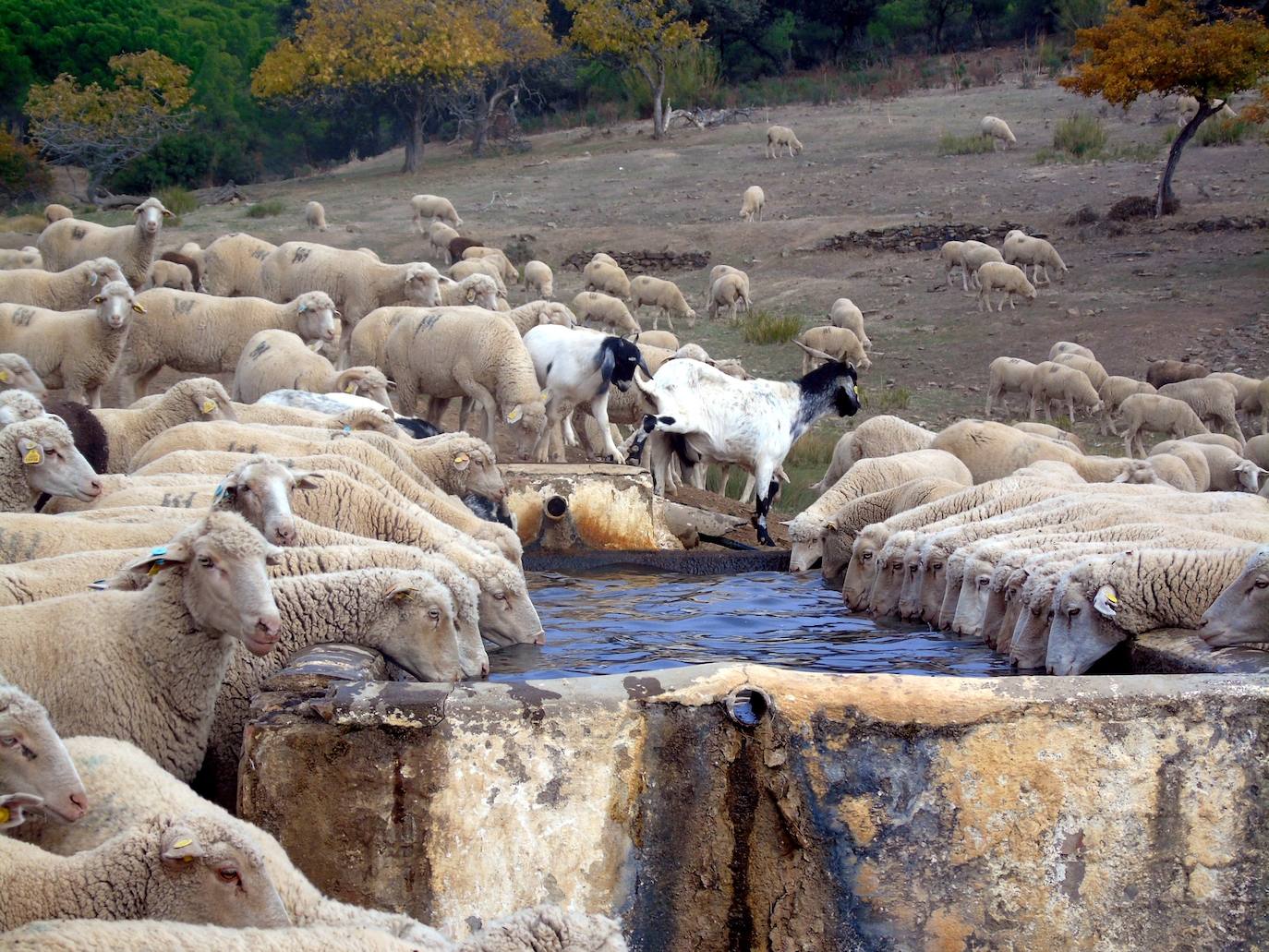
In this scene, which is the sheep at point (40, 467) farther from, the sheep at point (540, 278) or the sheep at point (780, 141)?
the sheep at point (780, 141)

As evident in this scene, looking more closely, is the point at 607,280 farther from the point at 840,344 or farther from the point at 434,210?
the point at 434,210

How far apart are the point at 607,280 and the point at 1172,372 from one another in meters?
10.4

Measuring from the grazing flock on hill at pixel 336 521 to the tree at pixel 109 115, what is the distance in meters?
25.7

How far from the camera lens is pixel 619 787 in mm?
4570

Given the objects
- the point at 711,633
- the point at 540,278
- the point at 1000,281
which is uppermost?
the point at 1000,281

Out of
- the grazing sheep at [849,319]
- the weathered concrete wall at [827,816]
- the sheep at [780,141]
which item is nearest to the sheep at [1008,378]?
the grazing sheep at [849,319]

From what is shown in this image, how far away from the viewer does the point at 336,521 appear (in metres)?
7.53

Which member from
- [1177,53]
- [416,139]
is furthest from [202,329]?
[416,139]

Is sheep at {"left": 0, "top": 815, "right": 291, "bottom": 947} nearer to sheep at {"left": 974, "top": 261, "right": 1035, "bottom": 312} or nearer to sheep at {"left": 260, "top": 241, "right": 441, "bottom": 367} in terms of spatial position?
sheep at {"left": 260, "top": 241, "right": 441, "bottom": 367}

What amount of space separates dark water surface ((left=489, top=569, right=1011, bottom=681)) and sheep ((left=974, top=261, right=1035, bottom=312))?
16.2 meters

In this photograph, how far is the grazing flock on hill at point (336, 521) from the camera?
4035 mm

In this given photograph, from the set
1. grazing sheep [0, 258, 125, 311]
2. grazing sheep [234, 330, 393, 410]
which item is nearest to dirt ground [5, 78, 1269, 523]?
grazing sheep [234, 330, 393, 410]

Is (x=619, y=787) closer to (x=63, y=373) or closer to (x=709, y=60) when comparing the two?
(x=63, y=373)

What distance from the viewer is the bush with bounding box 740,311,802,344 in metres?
23.4
